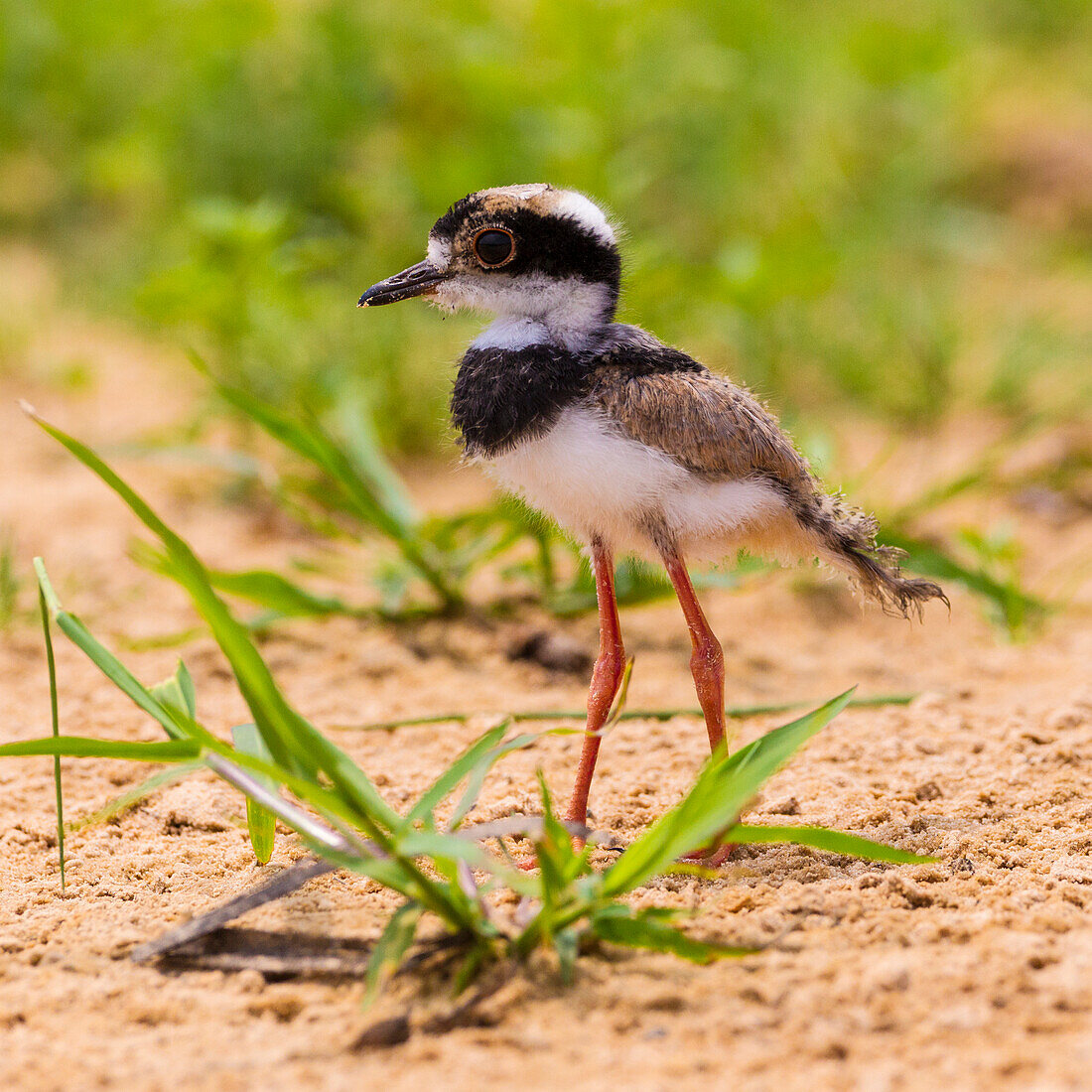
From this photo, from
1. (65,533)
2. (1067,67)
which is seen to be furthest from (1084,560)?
(1067,67)

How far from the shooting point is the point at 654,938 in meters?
1.62

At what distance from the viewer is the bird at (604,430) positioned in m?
2.04

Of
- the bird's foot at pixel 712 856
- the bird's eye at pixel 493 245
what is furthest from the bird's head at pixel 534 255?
the bird's foot at pixel 712 856

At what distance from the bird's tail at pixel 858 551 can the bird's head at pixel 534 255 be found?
1.81ft

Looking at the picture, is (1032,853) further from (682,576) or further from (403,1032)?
(403,1032)

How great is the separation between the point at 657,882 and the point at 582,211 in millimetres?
1214

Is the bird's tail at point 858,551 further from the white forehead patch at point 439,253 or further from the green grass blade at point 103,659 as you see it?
the green grass blade at point 103,659

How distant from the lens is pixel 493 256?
7.14 feet

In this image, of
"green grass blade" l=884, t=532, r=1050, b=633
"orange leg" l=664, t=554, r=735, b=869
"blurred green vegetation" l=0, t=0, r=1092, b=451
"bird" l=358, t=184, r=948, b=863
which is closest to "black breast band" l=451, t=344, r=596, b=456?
"bird" l=358, t=184, r=948, b=863

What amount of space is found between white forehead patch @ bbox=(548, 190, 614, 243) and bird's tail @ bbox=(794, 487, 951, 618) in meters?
0.63

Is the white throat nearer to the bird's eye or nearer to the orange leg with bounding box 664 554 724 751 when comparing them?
the bird's eye

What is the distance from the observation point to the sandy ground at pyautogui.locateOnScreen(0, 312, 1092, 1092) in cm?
146

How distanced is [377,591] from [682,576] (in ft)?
5.55

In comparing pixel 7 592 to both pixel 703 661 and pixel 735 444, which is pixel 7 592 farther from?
pixel 735 444
